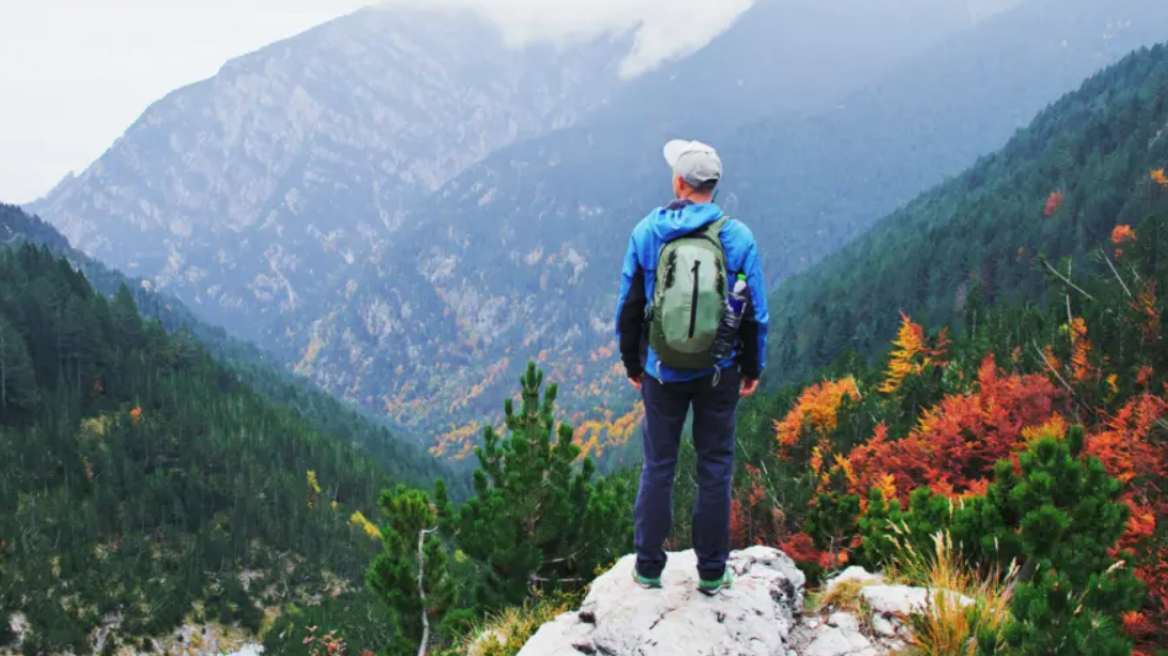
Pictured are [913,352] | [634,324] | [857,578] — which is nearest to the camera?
[634,324]

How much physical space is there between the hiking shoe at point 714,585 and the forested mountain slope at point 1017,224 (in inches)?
2854

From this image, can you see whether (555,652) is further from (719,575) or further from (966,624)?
(966,624)

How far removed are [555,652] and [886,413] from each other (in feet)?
96.4

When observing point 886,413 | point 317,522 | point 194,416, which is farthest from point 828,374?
point 194,416

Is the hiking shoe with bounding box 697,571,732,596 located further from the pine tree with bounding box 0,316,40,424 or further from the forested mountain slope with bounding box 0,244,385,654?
the pine tree with bounding box 0,316,40,424

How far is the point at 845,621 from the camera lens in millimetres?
6480

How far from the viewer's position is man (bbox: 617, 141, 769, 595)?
18.1 ft

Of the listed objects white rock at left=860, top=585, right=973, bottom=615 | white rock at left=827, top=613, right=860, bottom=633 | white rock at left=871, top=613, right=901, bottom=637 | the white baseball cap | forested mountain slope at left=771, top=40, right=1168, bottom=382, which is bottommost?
white rock at left=827, top=613, right=860, bottom=633

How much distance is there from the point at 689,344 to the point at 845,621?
3.03 m

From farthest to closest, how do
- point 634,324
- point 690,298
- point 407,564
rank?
point 407,564 → point 634,324 → point 690,298

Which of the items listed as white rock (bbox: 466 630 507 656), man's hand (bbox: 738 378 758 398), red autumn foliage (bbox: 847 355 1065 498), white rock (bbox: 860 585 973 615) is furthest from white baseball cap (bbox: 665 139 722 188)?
red autumn foliage (bbox: 847 355 1065 498)

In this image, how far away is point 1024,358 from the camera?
3012cm

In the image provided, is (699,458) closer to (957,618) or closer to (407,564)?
(957,618)

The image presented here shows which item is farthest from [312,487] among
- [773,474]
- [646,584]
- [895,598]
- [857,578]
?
[895,598]
